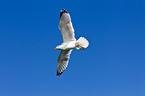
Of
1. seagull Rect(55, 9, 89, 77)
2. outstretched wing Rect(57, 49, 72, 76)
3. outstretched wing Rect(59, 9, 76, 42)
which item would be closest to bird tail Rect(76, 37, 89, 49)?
seagull Rect(55, 9, 89, 77)

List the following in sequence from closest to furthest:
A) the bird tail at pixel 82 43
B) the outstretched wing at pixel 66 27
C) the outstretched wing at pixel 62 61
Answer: the outstretched wing at pixel 66 27, the bird tail at pixel 82 43, the outstretched wing at pixel 62 61

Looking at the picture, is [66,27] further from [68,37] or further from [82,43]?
[82,43]

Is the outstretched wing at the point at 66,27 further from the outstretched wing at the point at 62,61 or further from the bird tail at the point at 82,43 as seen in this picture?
the outstretched wing at the point at 62,61

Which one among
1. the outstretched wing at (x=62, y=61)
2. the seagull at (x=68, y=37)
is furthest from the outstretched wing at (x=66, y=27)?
the outstretched wing at (x=62, y=61)

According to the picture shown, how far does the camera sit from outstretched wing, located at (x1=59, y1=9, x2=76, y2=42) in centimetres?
1467

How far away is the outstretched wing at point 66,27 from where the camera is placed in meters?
14.7

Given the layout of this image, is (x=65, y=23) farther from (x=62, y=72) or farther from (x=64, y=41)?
(x=62, y=72)

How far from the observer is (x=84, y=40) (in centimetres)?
1510

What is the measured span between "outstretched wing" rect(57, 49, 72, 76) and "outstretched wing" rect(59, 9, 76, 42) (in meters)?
1.47

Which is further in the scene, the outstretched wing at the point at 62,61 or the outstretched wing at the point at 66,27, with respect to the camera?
the outstretched wing at the point at 62,61

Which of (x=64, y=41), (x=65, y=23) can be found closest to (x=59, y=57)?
(x=64, y=41)

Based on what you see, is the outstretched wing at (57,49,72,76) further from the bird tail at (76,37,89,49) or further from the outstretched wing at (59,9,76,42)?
the bird tail at (76,37,89,49)

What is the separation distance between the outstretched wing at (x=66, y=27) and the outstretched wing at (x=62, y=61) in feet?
4.83

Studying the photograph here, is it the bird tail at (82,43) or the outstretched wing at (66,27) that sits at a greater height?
the outstretched wing at (66,27)
